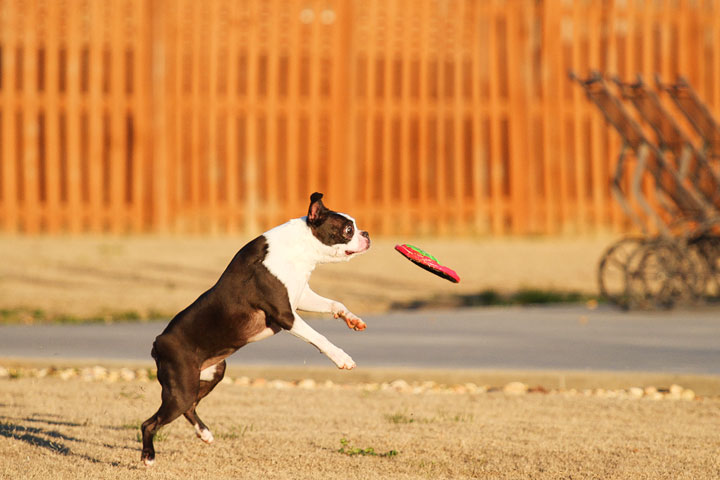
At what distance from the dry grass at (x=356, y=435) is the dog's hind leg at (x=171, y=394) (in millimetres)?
172

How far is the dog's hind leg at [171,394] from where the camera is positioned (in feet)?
17.9

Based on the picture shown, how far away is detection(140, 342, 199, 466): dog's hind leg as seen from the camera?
544 cm

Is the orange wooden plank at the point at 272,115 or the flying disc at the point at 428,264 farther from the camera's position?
the orange wooden plank at the point at 272,115

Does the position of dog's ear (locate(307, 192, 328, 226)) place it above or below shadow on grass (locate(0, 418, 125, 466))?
above

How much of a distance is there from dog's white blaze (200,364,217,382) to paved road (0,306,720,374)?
3.13 meters

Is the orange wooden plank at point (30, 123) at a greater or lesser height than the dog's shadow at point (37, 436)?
greater

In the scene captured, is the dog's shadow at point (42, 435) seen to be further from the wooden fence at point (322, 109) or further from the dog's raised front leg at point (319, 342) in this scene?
the wooden fence at point (322, 109)

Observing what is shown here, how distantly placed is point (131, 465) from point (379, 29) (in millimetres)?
17867

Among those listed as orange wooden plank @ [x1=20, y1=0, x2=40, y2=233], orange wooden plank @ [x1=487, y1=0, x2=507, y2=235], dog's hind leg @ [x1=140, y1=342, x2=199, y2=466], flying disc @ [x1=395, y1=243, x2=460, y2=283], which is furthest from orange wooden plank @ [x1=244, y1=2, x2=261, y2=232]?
dog's hind leg @ [x1=140, y1=342, x2=199, y2=466]

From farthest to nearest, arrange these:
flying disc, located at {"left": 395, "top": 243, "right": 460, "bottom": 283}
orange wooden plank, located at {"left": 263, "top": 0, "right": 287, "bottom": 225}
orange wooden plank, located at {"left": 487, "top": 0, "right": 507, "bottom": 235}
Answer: orange wooden plank, located at {"left": 487, "top": 0, "right": 507, "bottom": 235}, orange wooden plank, located at {"left": 263, "top": 0, "right": 287, "bottom": 225}, flying disc, located at {"left": 395, "top": 243, "right": 460, "bottom": 283}

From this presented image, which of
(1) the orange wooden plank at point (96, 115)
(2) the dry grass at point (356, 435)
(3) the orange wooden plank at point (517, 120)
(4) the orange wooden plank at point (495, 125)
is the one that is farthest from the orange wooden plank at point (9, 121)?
(2) the dry grass at point (356, 435)

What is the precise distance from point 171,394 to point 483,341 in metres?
5.43

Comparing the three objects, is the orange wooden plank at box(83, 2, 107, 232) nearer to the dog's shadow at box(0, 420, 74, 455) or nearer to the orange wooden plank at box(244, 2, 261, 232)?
the orange wooden plank at box(244, 2, 261, 232)

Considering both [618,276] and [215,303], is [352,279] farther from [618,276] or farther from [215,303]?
[215,303]
